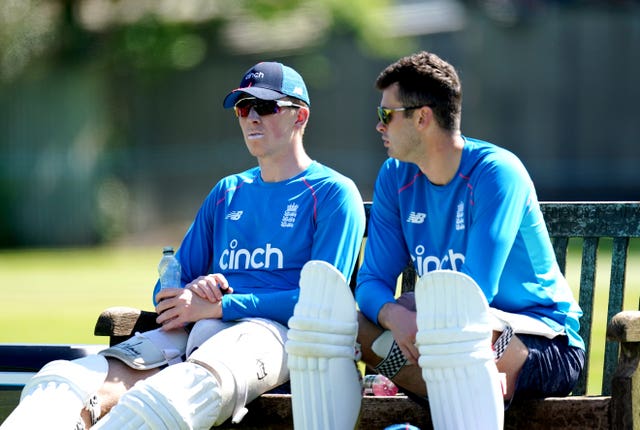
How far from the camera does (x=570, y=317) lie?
4430 mm

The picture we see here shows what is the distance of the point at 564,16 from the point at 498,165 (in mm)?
23042

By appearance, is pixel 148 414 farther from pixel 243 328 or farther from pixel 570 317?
pixel 570 317

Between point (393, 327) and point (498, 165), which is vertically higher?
point (498, 165)

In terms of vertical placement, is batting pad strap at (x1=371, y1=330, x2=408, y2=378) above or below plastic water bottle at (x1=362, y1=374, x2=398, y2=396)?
above

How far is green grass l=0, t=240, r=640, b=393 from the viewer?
1042 cm

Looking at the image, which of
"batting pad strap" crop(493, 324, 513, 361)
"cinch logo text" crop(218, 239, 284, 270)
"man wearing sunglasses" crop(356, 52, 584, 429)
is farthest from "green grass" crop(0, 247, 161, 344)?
"batting pad strap" crop(493, 324, 513, 361)

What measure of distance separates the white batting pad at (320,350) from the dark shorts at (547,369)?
67cm

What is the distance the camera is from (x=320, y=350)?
3930 mm

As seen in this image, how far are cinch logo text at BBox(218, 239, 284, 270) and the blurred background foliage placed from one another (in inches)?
714

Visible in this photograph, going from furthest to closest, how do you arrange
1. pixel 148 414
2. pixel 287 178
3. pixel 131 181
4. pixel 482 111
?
pixel 482 111 → pixel 131 181 → pixel 287 178 → pixel 148 414

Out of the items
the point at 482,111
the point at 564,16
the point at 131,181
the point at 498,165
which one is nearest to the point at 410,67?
the point at 498,165

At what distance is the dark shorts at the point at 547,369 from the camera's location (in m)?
4.18

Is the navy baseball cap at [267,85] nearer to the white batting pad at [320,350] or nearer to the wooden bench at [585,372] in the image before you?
the wooden bench at [585,372]

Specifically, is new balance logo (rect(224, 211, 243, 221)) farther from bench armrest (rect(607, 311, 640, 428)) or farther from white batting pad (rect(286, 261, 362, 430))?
bench armrest (rect(607, 311, 640, 428))
